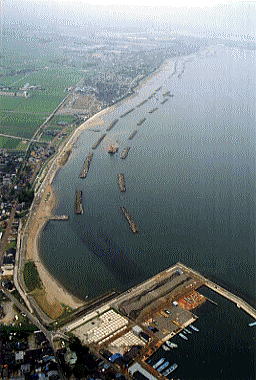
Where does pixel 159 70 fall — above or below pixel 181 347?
above

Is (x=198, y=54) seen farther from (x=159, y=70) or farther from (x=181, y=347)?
(x=181, y=347)

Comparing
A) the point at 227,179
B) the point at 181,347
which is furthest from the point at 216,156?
the point at 181,347

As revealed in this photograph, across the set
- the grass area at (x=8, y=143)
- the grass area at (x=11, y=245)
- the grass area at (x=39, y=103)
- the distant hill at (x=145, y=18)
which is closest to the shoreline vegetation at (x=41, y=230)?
the grass area at (x=11, y=245)

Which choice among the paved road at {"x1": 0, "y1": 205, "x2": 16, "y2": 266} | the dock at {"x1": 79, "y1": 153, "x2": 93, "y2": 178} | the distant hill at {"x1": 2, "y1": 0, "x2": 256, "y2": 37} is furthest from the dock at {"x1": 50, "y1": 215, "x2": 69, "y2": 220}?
the distant hill at {"x1": 2, "y1": 0, "x2": 256, "y2": 37}

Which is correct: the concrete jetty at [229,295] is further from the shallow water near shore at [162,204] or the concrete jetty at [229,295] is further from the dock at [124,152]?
the dock at [124,152]

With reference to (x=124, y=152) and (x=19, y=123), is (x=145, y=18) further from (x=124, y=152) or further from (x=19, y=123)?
(x=124, y=152)

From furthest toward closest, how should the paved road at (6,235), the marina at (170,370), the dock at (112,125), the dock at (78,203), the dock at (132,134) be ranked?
1. the dock at (112,125)
2. the dock at (132,134)
3. the dock at (78,203)
4. the paved road at (6,235)
5. the marina at (170,370)
